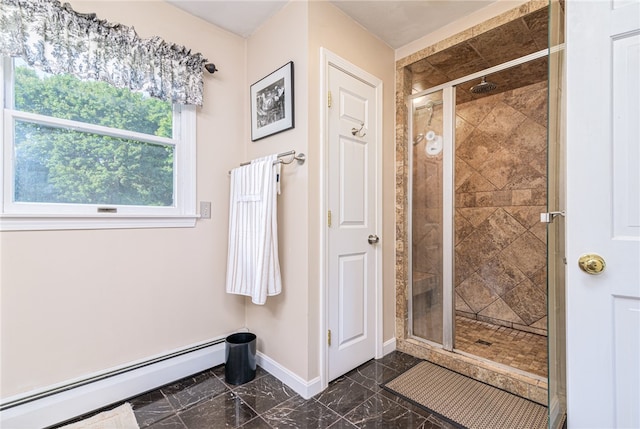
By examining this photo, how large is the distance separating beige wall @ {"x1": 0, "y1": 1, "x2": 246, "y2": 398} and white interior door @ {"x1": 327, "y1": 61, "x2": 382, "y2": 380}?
31.9 inches

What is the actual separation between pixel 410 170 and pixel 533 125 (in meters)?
1.39

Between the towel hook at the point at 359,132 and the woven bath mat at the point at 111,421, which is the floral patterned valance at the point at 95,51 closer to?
the towel hook at the point at 359,132

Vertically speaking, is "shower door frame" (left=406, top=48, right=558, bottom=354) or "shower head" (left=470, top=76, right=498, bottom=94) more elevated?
"shower head" (left=470, top=76, right=498, bottom=94)

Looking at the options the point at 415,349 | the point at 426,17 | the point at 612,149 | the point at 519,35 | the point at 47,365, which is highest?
the point at 426,17

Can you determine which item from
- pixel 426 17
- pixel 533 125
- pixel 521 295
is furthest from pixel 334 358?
pixel 533 125

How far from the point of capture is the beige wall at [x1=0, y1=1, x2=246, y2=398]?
1.53m

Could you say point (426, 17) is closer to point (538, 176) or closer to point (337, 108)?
→ point (337, 108)

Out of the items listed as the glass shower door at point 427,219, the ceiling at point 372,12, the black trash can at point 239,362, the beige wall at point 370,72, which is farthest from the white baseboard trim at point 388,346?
the ceiling at point 372,12

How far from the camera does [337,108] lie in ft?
6.68

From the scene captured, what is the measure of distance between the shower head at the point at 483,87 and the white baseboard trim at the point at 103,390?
2.84 metres

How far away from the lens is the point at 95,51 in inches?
65.8

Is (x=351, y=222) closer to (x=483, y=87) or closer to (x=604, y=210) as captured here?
(x=604, y=210)

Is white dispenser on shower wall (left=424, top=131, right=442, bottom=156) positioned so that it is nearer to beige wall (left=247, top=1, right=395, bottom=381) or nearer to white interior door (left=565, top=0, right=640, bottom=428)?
beige wall (left=247, top=1, right=395, bottom=381)

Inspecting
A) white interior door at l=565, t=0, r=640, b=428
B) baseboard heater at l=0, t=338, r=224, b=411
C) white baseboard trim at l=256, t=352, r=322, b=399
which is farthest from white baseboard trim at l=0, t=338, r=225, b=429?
white interior door at l=565, t=0, r=640, b=428
